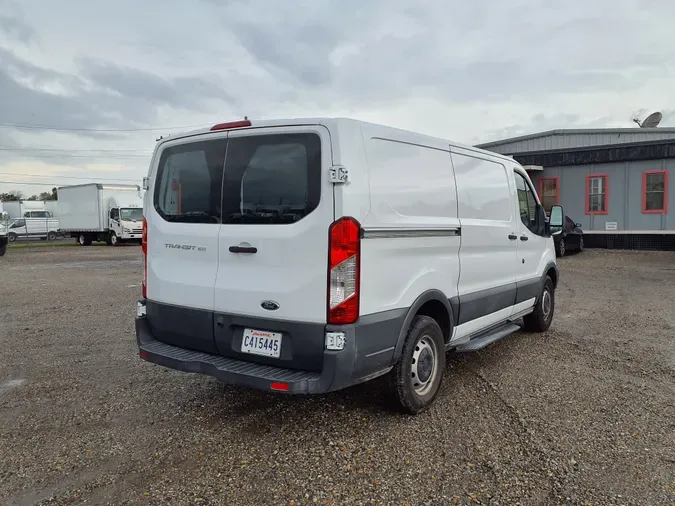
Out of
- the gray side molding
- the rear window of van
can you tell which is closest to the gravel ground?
the gray side molding

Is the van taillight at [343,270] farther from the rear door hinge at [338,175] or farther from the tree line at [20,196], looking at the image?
the tree line at [20,196]

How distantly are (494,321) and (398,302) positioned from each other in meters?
1.96

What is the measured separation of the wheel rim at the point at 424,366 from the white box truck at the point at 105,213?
945 inches

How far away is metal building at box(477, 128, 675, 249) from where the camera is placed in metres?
17.1

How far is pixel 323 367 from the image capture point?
3.22 metres

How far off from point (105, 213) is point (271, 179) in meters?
25.7

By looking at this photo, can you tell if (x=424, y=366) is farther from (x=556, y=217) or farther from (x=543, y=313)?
(x=556, y=217)

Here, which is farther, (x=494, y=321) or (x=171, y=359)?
(x=494, y=321)

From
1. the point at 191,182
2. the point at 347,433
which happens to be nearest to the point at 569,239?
the point at 347,433

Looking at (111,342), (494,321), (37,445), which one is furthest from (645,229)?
(37,445)

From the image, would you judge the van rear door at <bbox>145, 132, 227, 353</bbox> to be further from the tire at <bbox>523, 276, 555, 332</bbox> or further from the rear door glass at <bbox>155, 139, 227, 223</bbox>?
the tire at <bbox>523, 276, 555, 332</bbox>

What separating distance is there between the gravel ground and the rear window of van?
1506mm

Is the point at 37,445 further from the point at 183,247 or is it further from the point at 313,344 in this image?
the point at 313,344

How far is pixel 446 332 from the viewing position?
4.30 meters
